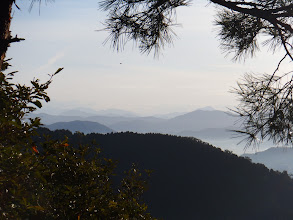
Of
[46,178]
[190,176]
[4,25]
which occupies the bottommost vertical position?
[190,176]

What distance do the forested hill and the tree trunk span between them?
136 ft

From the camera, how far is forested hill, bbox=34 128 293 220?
45.4m

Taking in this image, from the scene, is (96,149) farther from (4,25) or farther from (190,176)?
(190,176)

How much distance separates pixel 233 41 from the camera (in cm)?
634

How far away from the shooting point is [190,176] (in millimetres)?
46750

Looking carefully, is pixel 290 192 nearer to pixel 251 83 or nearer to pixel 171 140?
pixel 171 140

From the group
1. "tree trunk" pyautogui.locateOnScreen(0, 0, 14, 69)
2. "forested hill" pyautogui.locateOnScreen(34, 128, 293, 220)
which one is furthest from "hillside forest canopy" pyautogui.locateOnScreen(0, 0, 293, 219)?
"forested hill" pyautogui.locateOnScreen(34, 128, 293, 220)

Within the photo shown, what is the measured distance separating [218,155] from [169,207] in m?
9.15

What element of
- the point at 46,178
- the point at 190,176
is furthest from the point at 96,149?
the point at 190,176

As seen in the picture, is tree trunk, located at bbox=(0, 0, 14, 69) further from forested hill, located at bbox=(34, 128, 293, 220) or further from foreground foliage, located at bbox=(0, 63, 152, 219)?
forested hill, located at bbox=(34, 128, 293, 220)

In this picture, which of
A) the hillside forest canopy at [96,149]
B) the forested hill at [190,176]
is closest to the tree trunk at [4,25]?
the hillside forest canopy at [96,149]

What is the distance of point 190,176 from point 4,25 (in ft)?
149

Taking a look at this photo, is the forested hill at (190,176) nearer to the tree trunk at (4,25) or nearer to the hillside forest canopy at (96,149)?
the hillside forest canopy at (96,149)

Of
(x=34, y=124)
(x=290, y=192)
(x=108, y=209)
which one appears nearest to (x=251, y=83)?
(x=108, y=209)
